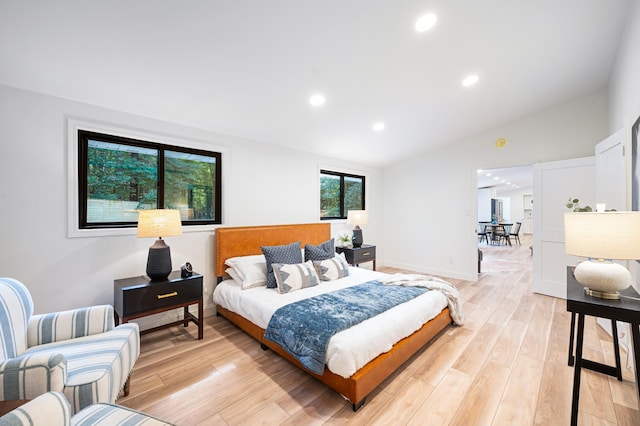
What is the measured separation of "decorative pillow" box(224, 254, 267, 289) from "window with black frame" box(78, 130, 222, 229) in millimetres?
688

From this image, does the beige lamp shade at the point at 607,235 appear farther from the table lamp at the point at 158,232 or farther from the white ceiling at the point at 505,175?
the white ceiling at the point at 505,175

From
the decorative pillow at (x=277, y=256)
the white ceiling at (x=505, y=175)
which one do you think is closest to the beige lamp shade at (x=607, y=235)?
the decorative pillow at (x=277, y=256)

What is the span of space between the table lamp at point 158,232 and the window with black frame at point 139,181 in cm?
48

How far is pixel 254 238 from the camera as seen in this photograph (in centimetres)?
356

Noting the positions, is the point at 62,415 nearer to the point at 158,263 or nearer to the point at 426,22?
the point at 158,263

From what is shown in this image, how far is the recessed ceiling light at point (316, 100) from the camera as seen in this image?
9.76 ft

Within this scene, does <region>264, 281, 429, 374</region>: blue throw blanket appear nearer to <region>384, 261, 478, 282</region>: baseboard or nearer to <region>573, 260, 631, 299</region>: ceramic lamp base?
<region>573, 260, 631, 299</region>: ceramic lamp base

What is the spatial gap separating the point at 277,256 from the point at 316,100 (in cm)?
189

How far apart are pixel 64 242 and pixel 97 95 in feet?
4.52

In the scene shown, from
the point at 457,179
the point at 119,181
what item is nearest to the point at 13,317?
the point at 119,181

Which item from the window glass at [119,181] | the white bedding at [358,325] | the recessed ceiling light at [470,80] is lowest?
the white bedding at [358,325]

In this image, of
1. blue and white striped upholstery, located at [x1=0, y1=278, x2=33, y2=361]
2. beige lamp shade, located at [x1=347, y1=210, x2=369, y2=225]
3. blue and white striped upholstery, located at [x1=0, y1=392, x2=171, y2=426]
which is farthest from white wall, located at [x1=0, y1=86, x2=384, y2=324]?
beige lamp shade, located at [x1=347, y1=210, x2=369, y2=225]

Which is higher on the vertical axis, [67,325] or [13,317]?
[13,317]

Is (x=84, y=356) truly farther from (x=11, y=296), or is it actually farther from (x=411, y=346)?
(x=411, y=346)
